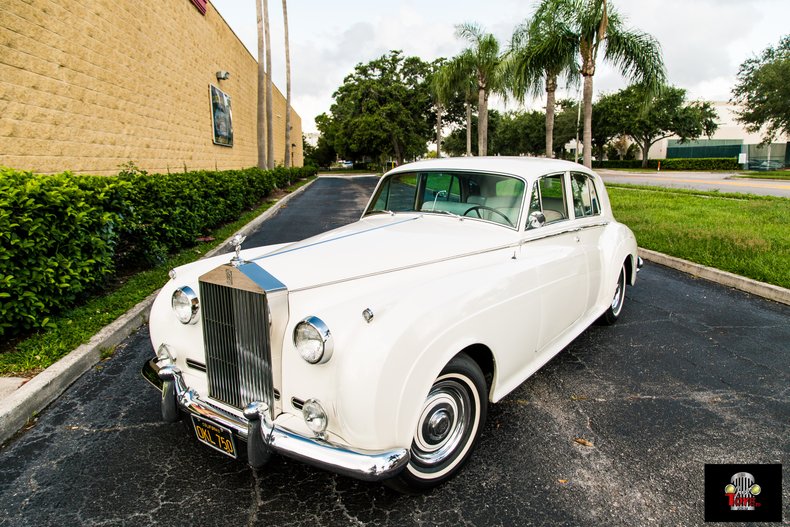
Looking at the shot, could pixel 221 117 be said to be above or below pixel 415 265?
above

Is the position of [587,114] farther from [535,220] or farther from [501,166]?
[535,220]

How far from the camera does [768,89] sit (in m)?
31.2

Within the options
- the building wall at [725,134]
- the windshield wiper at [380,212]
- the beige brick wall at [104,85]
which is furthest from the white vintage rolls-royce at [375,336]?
the building wall at [725,134]

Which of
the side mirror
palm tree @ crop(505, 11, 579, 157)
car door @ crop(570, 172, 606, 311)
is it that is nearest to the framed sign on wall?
palm tree @ crop(505, 11, 579, 157)

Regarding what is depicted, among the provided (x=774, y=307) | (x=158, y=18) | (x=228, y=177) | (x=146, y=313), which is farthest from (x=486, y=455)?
(x=158, y=18)

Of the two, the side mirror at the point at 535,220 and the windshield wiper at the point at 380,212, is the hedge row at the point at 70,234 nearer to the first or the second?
the windshield wiper at the point at 380,212

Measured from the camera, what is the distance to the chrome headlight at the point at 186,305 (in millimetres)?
2580

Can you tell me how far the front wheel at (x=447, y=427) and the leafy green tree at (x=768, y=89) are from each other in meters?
38.4

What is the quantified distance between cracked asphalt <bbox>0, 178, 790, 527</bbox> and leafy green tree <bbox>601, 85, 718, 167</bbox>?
47491 mm

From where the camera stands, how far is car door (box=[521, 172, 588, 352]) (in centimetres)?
316

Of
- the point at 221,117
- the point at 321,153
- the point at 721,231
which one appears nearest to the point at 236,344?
the point at 721,231

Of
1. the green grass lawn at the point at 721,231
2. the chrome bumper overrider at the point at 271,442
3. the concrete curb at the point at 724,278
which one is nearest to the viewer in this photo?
the chrome bumper overrider at the point at 271,442

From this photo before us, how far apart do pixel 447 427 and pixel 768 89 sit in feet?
131

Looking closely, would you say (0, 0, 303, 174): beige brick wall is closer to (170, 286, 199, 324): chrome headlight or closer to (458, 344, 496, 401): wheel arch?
(170, 286, 199, 324): chrome headlight
